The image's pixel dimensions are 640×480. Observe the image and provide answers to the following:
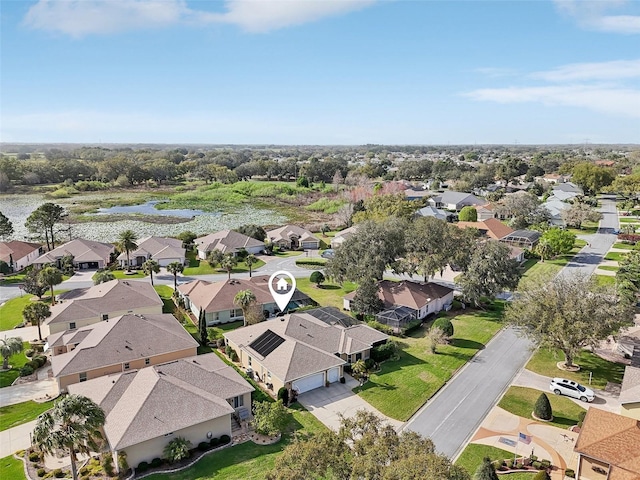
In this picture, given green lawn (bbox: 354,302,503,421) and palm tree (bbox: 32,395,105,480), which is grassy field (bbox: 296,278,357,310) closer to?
green lawn (bbox: 354,302,503,421)

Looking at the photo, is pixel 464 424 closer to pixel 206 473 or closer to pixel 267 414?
pixel 267 414

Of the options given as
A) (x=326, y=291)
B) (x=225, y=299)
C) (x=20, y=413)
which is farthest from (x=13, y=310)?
(x=326, y=291)

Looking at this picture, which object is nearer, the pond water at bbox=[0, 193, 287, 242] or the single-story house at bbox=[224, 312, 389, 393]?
the single-story house at bbox=[224, 312, 389, 393]

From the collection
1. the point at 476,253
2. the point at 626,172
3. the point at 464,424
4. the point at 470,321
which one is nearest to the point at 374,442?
the point at 464,424

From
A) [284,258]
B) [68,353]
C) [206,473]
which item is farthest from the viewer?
[284,258]

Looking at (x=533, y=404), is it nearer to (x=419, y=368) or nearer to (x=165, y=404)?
(x=419, y=368)

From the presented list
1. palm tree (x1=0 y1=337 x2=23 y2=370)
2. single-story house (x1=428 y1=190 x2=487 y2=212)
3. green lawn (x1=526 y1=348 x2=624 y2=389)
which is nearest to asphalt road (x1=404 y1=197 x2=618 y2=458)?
green lawn (x1=526 y1=348 x2=624 y2=389)
